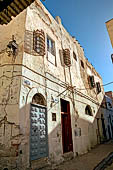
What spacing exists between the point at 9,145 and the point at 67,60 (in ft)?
19.0

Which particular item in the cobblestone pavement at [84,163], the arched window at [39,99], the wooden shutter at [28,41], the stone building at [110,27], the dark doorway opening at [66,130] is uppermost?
the stone building at [110,27]

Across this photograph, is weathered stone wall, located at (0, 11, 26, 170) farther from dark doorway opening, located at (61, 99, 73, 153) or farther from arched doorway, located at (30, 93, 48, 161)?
dark doorway opening, located at (61, 99, 73, 153)

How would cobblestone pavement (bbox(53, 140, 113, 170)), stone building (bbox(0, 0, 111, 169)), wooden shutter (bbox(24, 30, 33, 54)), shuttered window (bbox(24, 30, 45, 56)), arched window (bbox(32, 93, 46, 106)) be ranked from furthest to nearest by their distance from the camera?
shuttered window (bbox(24, 30, 45, 56)), wooden shutter (bbox(24, 30, 33, 54)), arched window (bbox(32, 93, 46, 106)), cobblestone pavement (bbox(53, 140, 113, 170)), stone building (bbox(0, 0, 111, 169))

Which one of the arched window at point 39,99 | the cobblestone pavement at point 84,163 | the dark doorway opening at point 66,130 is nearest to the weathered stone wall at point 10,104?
the arched window at point 39,99

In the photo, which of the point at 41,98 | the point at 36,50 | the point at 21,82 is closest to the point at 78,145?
the point at 41,98

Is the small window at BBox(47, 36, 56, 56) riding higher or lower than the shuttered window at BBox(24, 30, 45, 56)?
higher

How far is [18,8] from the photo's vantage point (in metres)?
1.74

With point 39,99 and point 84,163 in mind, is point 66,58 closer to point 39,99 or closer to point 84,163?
point 39,99

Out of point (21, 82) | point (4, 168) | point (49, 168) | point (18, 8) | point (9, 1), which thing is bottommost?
point (49, 168)

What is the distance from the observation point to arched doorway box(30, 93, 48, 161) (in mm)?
3900

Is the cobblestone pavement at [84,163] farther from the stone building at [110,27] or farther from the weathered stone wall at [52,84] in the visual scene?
the stone building at [110,27]

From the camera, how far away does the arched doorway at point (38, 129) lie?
3.90 metres

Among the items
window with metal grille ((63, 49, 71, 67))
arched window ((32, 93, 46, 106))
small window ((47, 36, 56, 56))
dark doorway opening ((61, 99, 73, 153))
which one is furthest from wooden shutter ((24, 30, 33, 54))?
dark doorway opening ((61, 99, 73, 153))

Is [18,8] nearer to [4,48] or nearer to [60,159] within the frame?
[4,48]
